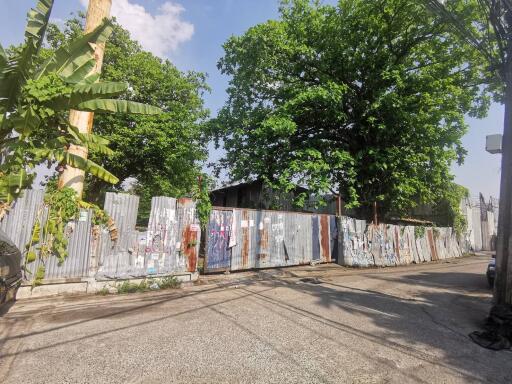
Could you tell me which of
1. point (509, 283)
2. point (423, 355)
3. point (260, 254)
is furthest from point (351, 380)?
point (260, 254)

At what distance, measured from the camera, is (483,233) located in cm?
3903

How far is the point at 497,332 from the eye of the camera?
5457 millimetres

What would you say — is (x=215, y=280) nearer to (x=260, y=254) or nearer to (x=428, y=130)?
(x=260, y=254)

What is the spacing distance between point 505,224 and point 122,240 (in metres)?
9.03

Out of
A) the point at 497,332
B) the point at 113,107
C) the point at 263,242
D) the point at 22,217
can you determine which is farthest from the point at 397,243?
the point at 22,217

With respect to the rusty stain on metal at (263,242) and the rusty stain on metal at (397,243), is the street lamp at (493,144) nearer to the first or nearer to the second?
the rusty stain on metal at (263,242)

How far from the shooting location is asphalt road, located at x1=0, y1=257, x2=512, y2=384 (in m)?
3.77

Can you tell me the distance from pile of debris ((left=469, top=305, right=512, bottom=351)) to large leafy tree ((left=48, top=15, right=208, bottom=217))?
1704 cm

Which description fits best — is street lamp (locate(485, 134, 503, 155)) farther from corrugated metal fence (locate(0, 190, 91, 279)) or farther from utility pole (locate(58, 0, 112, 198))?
corrugated metal fence (locate(0, 190, 91, 279))

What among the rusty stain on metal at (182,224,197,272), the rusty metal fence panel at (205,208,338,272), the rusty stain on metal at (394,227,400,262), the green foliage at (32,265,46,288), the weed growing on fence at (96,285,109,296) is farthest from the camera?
the rusty stain on metal at (394,227,400,262)

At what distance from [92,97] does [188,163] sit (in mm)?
17794

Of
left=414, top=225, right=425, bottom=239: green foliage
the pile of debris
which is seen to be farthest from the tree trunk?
left=414, top=225, right=425, bottom=239: green foliage

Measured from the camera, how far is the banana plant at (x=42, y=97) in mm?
5789

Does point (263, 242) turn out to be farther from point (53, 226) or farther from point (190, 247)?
point (53, 226)
